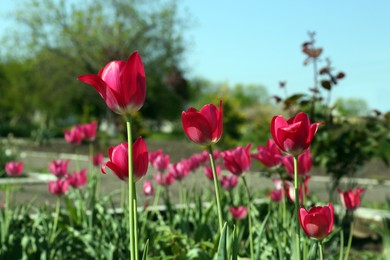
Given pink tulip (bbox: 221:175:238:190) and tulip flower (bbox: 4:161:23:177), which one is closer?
pink tulip (bbox: 221:175:238:190)

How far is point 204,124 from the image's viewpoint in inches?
75.6

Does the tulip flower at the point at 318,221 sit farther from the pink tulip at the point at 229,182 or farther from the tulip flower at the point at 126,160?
the pink tulip at the point at 229,182

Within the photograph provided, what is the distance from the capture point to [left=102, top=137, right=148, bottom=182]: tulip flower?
1887 mm

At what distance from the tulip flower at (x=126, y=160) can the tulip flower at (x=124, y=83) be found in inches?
6.8

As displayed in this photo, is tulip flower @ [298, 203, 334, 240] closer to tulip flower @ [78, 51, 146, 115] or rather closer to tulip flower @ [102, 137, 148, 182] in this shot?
tulip flower @ [102, 137, 148, 182]

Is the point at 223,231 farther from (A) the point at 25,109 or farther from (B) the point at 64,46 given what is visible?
(A) the point at 25,109

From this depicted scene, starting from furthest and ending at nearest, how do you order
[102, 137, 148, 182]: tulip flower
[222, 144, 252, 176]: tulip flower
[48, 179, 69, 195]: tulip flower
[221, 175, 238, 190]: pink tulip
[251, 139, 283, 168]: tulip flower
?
1. [221, 175, 238, 190]: pink tulip
2. [48, 179, 69, 195]: tulip flower
3. [251, 139, 283, 168]: tulip flower
4. [222, 144, 252, 176]: tulip flower
5. [102, 137, 148, 182]: tulip flower

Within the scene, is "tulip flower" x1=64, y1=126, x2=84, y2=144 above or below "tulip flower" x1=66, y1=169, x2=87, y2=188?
above

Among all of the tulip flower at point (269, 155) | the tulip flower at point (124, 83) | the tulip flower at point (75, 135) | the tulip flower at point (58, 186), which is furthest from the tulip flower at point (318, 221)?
the tulip flower at point (75, 135)

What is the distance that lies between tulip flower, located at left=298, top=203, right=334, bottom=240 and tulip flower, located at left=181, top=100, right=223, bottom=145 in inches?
15.4

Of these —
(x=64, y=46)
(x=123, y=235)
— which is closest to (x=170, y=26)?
(x=64, y=46)

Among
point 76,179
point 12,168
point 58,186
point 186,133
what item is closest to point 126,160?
point 186,133

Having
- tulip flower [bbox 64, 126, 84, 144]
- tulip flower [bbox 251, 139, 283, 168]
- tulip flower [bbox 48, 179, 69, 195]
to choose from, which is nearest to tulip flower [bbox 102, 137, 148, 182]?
tulip flower [bbox 251, 139, 283, 168]

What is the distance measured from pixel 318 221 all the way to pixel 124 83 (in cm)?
77
